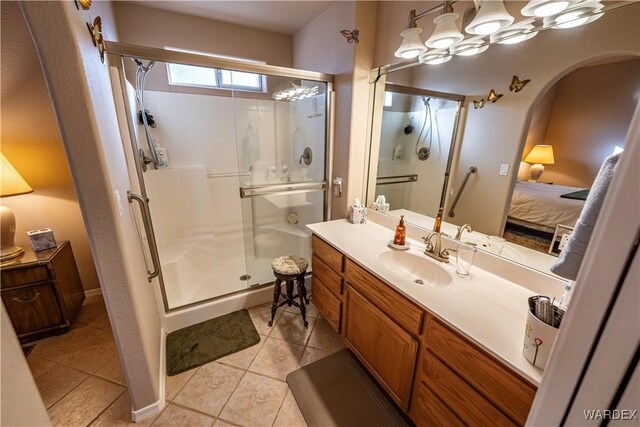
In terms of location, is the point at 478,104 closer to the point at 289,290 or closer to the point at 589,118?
the point at 589,118

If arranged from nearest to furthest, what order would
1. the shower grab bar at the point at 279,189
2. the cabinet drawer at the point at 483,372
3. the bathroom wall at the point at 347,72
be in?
the cabinet drawer at the point at 483,372, the bathroom wall at the point at 347,72, the shower grab bar at the point at 279,189

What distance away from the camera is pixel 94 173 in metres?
1.00

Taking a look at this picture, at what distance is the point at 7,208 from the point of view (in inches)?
65.9

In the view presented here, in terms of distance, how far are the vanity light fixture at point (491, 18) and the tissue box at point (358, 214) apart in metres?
1.27

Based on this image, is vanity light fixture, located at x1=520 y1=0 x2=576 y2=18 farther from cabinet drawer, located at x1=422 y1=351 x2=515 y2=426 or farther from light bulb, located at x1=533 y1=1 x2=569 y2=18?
cabinet drawer, located at x1=422 y1=351 x2=515 y2=426

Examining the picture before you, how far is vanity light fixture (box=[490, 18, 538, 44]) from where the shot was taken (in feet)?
3.53

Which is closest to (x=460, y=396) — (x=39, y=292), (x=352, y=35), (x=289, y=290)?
(x=289, y=290)

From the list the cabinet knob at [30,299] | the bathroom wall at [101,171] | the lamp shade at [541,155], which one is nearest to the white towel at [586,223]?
the lamp shade at [541,155]

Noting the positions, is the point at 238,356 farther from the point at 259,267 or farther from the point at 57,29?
the point at 57,29

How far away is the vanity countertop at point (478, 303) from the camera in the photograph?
0.85 meters

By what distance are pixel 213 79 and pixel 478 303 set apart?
2.77m

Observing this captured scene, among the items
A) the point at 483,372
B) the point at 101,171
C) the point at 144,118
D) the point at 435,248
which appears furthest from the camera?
the point at 144,118

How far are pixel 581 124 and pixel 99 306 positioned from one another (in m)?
3.52

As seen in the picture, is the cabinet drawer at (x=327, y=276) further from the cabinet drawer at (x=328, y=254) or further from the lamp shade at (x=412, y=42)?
the lamp shade at (x=412, y=42)
